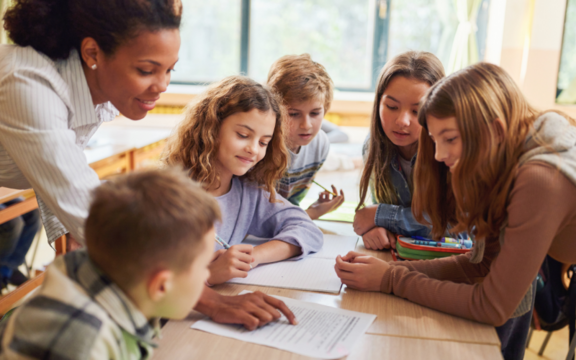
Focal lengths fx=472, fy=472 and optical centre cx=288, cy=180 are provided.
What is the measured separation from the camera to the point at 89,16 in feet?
3.13

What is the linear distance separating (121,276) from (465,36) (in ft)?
13.8

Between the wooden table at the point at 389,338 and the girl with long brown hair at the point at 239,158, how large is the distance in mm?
325

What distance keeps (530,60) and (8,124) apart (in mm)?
3797

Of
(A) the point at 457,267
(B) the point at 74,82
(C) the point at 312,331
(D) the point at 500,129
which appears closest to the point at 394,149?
(A) the point at 457,267

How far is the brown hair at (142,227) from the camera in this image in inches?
23.8

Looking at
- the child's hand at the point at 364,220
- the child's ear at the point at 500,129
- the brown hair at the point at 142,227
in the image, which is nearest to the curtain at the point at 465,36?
the child's hand at the point at 364,220

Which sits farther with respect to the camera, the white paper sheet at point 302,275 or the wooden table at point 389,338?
the white paper sheet at point 302,275

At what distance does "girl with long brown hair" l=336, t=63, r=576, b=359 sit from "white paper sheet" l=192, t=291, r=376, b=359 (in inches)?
5.7

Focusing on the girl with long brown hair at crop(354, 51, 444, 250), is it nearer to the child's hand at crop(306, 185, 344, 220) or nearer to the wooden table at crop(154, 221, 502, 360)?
the child's hand at crop(306, 185, 344, 220)

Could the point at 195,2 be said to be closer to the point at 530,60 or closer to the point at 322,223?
the point at 530,60

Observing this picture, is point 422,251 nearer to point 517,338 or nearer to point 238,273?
point 517,338

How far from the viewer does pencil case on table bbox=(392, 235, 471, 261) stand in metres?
1.25

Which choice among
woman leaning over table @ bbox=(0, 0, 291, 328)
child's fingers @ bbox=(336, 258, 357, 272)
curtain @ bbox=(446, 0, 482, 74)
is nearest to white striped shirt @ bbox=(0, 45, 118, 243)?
woman leaning over table @ bbox=(0, 0, 291, 328)

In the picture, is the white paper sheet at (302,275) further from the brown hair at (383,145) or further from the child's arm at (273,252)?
the brown hair at (383,145)
